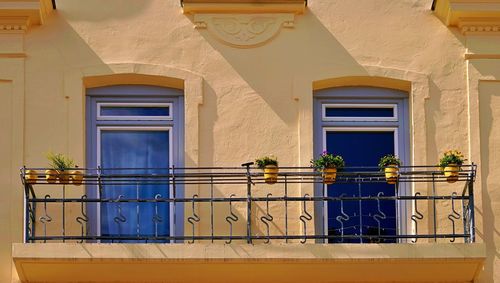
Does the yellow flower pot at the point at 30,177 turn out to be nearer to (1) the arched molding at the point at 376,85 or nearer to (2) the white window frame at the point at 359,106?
(1) the arched molding at the point at 376,85

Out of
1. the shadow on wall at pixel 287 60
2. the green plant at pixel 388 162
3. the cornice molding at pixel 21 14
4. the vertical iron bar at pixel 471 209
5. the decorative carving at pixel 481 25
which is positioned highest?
the cornice molding at pixel 21 14

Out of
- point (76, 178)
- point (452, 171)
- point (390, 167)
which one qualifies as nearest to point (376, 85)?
point (390, 167)

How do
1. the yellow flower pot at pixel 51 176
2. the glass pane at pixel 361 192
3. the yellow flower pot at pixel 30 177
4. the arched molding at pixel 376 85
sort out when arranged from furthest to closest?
the arched molding at pixel 376 85 < the glass pane at pixel 361 192 < the yellow flower pot at pixel 51 176 < the yellow flower pot at pixel 30 177

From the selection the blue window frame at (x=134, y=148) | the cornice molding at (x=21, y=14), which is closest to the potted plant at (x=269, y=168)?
the blue window frame at (x=134, y=148)

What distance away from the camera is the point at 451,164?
17922mm

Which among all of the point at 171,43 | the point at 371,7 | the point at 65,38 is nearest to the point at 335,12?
the point at 371,7

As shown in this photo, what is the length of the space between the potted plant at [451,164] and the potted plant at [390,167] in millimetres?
515

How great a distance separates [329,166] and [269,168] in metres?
0.68

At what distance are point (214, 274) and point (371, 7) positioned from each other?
3975 mm

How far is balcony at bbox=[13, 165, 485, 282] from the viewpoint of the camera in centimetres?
1734

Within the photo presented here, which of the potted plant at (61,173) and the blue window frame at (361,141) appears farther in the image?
the blue window frame at (361,141)

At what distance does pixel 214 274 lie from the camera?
1758 cm

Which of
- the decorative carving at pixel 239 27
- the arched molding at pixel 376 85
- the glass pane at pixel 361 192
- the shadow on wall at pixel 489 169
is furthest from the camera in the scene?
the decorative carving at pixel 239 27

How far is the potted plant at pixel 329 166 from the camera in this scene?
1781cm
